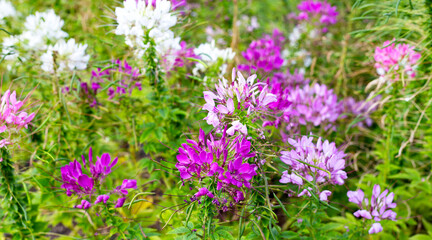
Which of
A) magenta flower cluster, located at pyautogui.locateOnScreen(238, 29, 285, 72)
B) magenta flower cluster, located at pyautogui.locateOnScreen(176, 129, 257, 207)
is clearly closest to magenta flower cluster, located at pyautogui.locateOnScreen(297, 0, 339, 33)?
magenta flower cluster, located at pyautogui.locateOnScreen(238, 29, 285, 72)

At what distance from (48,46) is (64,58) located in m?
0.15

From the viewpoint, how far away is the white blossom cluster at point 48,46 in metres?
1.69

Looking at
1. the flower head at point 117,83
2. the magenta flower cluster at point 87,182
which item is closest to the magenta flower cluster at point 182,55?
the flower head at point 117,83

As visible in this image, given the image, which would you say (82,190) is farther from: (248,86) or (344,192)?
(344,192)

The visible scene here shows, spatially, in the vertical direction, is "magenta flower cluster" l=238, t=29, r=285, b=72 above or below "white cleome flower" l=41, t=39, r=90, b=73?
below

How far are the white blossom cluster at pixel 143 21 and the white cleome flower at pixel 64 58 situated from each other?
1.14 ft

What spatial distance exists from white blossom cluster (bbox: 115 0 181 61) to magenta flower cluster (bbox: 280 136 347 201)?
739mm

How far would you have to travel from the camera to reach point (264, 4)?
4168 mm

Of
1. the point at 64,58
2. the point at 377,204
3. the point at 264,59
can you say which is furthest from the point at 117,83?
the point at 377,204

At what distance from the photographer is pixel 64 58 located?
1.71 m

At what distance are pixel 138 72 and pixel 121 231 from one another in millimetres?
787

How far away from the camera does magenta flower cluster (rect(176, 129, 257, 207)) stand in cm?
101

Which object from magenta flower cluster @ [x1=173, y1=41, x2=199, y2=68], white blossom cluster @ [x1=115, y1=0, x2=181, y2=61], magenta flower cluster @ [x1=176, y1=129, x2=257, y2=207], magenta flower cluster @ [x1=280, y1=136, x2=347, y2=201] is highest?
white blossom cluster @ [x1=115, y1=0, x2=181, y2=61]

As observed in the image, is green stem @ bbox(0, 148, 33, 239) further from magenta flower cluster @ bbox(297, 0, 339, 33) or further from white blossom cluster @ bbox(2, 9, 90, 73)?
magenta flower cluster @ bbox(297, 0, 339, 33)
